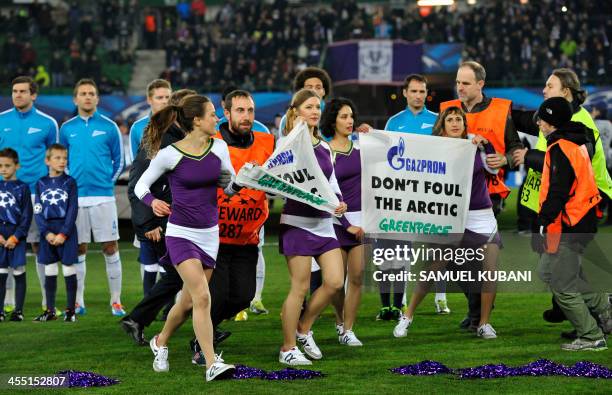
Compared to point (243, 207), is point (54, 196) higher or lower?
lower

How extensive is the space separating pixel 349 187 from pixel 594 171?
1915 mm

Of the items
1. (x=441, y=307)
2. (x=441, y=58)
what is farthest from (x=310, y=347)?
(x=441, y=58)

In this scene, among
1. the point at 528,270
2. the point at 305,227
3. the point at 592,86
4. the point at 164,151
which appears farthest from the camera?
the point at 592,86

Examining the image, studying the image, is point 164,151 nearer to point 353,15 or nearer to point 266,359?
point 266,359

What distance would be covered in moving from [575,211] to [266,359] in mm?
2486

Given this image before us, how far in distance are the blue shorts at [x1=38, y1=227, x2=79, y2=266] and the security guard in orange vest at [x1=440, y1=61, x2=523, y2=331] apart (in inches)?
144

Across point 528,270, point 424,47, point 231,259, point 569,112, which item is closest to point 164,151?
point 231,259

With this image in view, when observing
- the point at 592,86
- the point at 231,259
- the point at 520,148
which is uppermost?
the point at 520,148

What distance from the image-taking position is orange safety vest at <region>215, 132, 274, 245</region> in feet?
25.7

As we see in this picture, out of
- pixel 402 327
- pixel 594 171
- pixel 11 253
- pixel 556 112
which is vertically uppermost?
pixel 556 112

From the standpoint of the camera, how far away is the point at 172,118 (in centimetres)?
770

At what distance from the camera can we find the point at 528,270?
10430 mm

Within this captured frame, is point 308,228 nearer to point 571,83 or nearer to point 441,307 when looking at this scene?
point 571,83

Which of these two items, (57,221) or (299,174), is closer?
(299,174)
